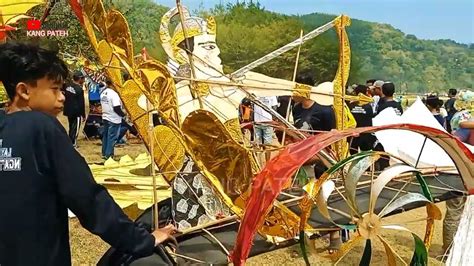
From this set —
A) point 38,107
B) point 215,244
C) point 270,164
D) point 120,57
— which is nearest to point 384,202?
point 215,244

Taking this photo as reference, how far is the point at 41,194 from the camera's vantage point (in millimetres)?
1634

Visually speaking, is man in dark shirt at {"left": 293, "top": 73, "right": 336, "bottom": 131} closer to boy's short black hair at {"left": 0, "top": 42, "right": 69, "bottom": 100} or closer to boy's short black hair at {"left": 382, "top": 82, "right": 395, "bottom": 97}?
boy's short black hair at {"left": 382, "top": 82, "right": 395, "bottom": 97}

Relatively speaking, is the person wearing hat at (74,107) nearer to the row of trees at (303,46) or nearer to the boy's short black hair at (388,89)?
the row of trees at (303,46)

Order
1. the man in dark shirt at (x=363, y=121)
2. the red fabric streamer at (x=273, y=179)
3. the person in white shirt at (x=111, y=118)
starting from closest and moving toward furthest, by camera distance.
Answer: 1. the red fabric streamer at (x=273, y=179)
2. the man in dark shirt at (x=363, y=121)
3. the person in white shirt at (x=111, y=118)

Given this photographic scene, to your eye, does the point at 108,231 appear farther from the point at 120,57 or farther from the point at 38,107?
the point at 120,57

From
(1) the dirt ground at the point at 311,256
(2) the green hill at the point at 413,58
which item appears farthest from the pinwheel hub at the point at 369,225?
(2) the green hill at the point at 413,58

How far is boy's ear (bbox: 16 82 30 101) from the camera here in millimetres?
1733

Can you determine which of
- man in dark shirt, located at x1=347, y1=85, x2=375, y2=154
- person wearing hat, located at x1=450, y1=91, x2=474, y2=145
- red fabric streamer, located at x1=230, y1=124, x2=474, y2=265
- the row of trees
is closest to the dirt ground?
person wearing hat, located at x1=450, y1=91, x2=474, y2=145

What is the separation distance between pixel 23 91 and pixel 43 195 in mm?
322

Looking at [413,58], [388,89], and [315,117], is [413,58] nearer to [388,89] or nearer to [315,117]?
[388,89]

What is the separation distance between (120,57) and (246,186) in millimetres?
887

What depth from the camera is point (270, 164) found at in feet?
6.31

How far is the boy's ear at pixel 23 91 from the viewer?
173 cm

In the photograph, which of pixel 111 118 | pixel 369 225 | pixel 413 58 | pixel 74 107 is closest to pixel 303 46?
pixel 74 107
